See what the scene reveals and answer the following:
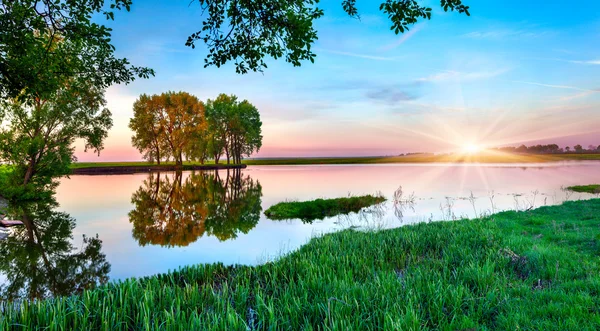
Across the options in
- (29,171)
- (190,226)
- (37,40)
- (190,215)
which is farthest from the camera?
(29,171)

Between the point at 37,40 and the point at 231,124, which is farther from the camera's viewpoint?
the point at 231,124

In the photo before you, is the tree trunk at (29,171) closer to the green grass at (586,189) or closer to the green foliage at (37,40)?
the green foliage at (37,40)

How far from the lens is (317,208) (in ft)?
82.9

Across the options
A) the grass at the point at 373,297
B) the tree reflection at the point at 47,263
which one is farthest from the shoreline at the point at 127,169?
the grass at the point at 373,297

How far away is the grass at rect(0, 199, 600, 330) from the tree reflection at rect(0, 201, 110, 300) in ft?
19.7

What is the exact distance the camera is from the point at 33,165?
1280 inches

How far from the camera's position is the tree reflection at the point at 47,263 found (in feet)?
36.7

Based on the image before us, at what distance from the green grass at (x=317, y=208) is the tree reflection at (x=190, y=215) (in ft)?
5.66

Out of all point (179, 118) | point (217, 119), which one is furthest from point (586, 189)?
point (217, 119)

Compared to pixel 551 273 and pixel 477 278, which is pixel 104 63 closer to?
pixel 477 278

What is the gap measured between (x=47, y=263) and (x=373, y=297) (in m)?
15.0

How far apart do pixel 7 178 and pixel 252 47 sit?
35.9 metres

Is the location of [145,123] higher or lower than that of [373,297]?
higher

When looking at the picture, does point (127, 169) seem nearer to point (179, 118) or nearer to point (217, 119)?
point (179, 118)
